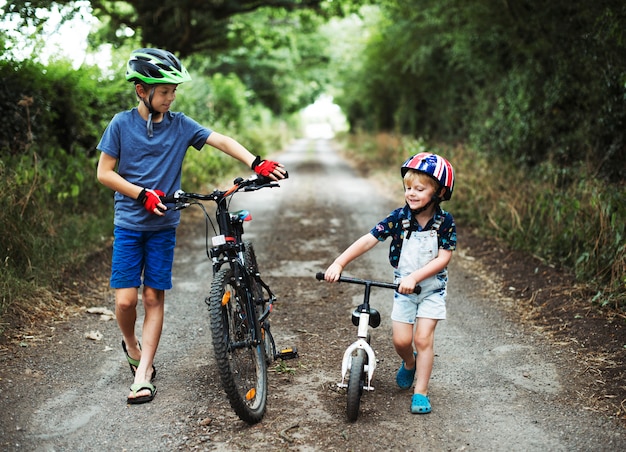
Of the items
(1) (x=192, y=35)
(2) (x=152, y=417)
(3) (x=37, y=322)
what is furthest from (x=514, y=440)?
(1) (x=192, y=35)

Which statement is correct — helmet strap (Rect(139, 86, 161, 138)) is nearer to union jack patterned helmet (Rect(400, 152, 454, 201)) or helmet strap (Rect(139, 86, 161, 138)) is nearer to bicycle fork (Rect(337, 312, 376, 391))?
union jack patterned helmet (Rect(400, 152, 454, 201))

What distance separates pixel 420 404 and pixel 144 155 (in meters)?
2.25

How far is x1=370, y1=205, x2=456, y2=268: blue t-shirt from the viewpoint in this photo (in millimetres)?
3547

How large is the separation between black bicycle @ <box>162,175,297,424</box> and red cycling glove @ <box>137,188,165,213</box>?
0.05 meters

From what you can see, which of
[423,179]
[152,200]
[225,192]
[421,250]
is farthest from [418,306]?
[152,200]

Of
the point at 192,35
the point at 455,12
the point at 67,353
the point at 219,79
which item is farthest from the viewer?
the point at 219,79

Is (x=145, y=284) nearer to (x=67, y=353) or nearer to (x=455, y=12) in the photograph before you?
(x=67, y=353)

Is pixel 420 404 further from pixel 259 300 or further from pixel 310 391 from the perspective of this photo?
pixel 259 300

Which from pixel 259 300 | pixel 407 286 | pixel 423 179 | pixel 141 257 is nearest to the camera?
pixel 407 286

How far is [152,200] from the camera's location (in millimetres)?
3314

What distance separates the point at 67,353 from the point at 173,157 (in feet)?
6.22

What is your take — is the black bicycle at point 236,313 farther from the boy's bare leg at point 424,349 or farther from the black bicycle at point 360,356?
the boy's bare leg at point 424,349

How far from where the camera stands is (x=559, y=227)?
658cm

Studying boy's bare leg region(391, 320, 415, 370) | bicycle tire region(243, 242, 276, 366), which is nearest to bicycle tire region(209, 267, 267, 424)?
bicycle tire region(243, 242, 276, 366)
